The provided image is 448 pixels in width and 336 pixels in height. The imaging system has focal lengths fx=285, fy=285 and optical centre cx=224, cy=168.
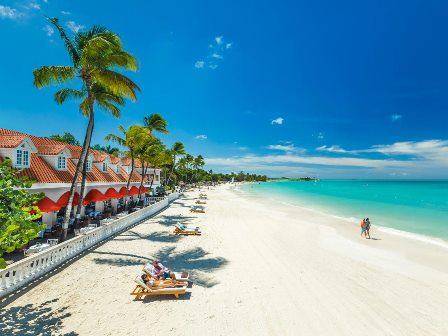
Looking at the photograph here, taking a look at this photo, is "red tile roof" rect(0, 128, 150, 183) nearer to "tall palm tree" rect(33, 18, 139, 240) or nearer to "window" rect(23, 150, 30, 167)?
"window" rect(23, 150, 30, 167)

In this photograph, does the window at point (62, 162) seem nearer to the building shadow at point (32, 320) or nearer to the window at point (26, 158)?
the window at point (26, 158)

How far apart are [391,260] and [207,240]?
11266 millimetres

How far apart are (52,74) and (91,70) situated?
2.03 metres

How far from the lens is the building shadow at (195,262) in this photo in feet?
39.3

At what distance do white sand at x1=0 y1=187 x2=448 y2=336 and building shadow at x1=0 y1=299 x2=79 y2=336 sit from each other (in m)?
0.03

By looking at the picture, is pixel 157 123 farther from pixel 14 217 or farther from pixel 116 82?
pixel 14 217

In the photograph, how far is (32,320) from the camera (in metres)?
8.21

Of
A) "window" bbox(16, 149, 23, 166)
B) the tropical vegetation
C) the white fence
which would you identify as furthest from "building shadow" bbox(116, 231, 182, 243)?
the tropical vegetation

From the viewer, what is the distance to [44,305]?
359 inches

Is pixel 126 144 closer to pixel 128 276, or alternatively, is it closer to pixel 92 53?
pixel 92 53

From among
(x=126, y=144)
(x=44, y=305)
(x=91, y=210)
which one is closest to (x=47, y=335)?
(x=44, y=305)

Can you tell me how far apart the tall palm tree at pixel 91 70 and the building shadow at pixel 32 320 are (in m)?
6.82

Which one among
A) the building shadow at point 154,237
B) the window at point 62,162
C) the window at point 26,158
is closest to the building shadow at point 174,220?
the building shadow at point 154,237

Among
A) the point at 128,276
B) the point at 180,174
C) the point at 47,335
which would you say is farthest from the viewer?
the point at 180,174
